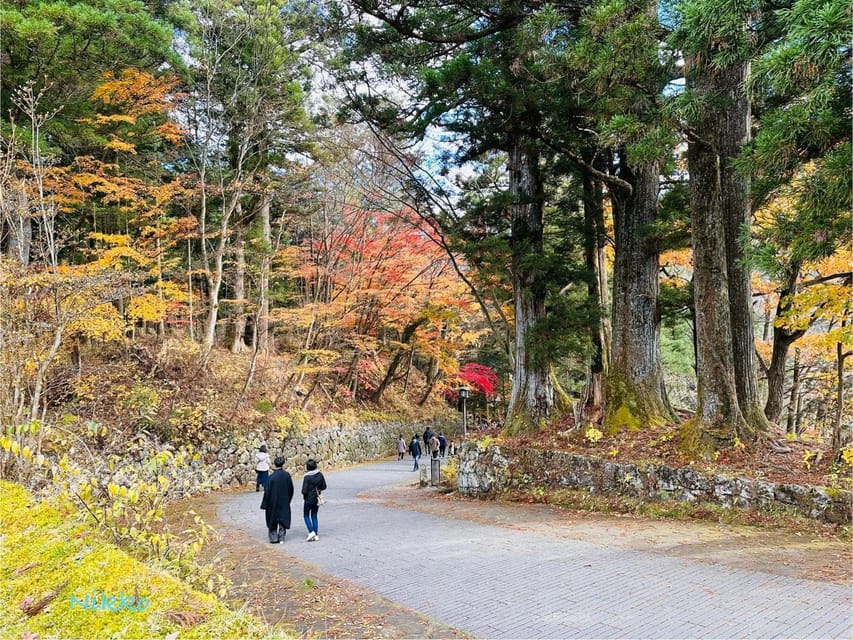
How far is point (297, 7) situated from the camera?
16.9 metres

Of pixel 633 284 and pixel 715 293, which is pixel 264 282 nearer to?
pixel 633 284

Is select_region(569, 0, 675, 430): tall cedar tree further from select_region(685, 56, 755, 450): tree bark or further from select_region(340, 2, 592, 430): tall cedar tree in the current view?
select_region(340, 2, 592, 430): tall cedar tree

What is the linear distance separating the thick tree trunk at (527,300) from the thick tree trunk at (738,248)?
11.1 ft

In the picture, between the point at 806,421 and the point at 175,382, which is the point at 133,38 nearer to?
the point at 175,382

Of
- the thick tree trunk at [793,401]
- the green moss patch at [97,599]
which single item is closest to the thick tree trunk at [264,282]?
the green moss patch at [97,599]

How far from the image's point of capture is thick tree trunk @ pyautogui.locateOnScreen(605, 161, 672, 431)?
9.80 m

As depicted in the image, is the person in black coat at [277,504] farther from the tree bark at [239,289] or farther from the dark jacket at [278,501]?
the tree bark at [239,289]

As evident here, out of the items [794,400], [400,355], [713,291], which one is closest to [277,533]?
[713,291]

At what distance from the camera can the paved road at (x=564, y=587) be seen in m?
4.04

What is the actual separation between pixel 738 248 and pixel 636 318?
2241 millimetres

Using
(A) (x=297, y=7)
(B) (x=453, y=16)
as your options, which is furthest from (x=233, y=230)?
(B) (x=453, y=16)

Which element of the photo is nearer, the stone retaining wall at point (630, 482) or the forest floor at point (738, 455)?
the stone retaining wall at point (630, 482)

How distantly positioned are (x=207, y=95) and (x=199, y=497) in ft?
35.8

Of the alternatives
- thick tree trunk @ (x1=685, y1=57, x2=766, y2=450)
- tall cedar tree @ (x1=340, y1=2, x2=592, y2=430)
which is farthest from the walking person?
thick tree trunk @ (x1=685, y1=57, x2=766, y2=450)
